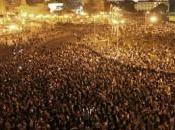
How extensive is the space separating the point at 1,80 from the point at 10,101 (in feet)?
19.0

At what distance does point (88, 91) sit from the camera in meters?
19.6

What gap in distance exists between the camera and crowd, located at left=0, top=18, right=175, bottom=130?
50.6ft

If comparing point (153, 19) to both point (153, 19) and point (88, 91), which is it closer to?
point (153, 19)

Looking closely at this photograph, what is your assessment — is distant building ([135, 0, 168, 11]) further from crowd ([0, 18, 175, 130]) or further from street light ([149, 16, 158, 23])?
crowd ([0, 18, 175, 130])

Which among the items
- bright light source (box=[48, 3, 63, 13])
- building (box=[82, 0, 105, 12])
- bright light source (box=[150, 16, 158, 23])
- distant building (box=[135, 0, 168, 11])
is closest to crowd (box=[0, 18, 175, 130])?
bright light source (box=[150, 16, 158, 23])

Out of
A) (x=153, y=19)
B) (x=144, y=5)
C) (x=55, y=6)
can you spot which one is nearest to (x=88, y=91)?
(x=153, y=19)

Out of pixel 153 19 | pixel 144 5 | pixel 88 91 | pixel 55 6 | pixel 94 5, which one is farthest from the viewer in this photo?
pixel 55 6

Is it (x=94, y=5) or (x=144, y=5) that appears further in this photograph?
(x=94, y=5)

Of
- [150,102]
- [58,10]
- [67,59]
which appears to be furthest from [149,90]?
[58,10]

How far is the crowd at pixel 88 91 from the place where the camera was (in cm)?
1543

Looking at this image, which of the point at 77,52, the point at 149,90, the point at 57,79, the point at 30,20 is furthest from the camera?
the point at 30,20

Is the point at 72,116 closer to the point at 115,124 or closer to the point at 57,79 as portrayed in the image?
the point at 115,124

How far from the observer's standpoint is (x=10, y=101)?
Result: 18047mm

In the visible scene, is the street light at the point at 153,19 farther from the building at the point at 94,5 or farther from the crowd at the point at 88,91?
the crowd at the point at 88,91
